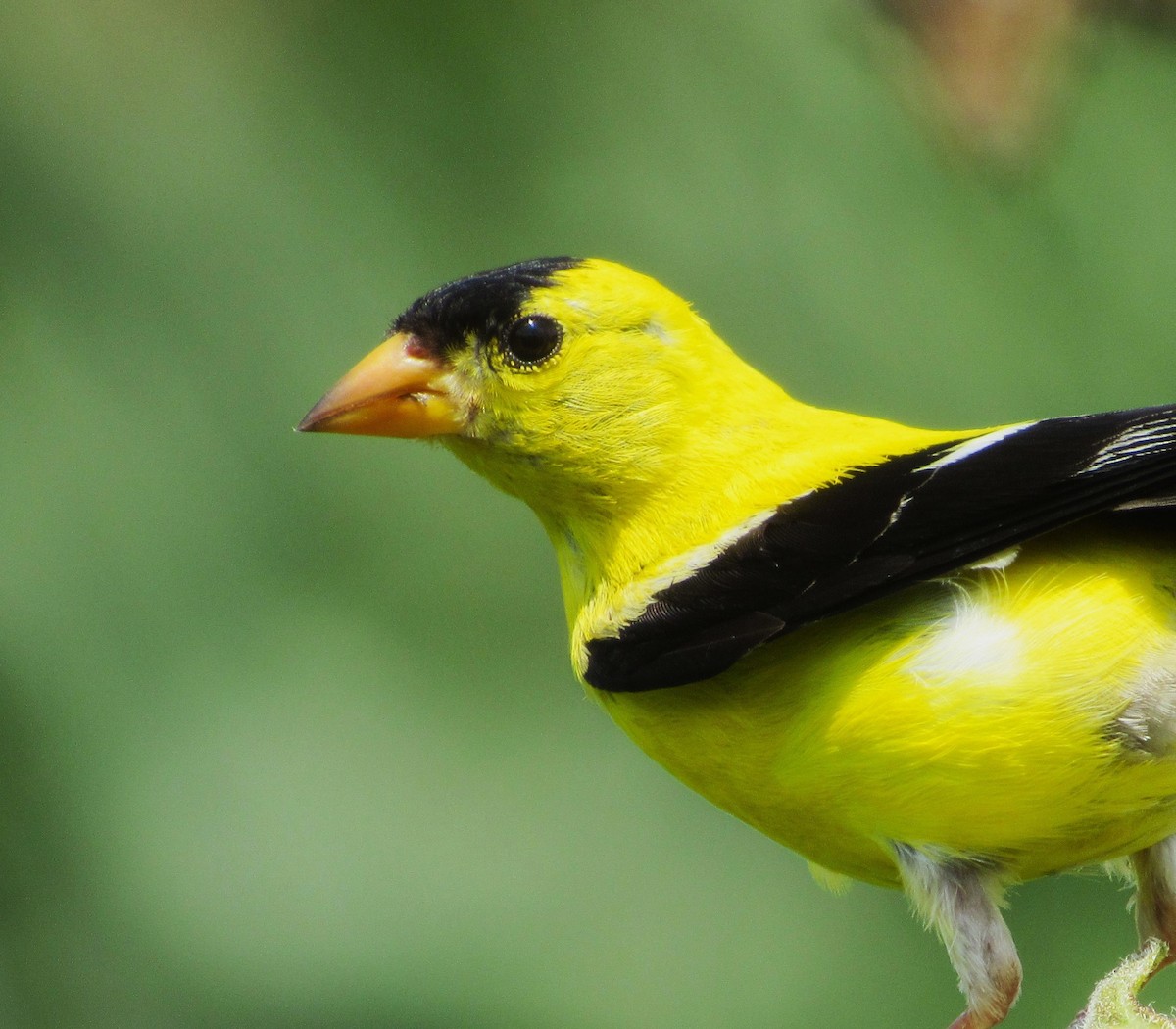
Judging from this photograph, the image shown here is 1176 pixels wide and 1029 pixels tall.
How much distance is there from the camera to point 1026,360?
4.06 metres

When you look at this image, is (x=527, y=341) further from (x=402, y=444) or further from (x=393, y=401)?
(x=402, y=444)

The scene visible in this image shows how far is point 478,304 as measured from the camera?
7.50 feet

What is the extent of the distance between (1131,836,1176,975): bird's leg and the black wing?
733 mm

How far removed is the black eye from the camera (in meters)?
2.26

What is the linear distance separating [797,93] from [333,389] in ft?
Answer: 8.39

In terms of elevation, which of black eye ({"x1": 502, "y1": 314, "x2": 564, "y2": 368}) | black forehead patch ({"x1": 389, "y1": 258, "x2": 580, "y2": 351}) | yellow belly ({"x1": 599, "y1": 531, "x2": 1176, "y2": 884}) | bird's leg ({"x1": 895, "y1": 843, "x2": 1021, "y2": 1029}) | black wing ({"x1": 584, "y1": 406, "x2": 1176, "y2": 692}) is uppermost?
black forehead patch ({"x1": 389, "y1": 258, "x2": 580, "y2": 351})

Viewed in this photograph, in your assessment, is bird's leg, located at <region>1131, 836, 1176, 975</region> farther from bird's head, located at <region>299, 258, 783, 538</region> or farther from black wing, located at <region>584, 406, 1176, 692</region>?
bird's head, located at <region>299, 258, 783, 538</region>

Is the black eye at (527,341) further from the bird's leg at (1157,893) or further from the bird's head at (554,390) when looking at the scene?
the bird's leg at (1157,893)

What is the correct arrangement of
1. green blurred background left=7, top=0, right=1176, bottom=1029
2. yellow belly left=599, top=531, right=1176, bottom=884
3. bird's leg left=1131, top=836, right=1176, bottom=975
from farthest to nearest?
1. green blurred background left=7, top=0, right=1176, bottom=1029
2. bird's leg left=1131, top=836, right=1176, bottom=975
3. yellow belly left=599, top=531, right=1176, bottom=884

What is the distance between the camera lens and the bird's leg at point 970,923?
1926mm

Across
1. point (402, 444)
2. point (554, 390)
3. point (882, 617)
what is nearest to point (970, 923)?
point (882, 617)

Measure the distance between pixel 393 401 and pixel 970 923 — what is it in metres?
1.25

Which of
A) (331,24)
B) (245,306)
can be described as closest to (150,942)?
(245,306)

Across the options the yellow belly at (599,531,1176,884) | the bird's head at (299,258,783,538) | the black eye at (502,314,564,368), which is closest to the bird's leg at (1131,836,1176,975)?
the yellow belly at (599,531,1176,884)
